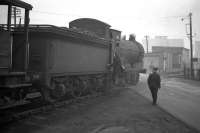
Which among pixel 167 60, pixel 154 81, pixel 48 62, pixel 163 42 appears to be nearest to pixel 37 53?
pixel 48 62

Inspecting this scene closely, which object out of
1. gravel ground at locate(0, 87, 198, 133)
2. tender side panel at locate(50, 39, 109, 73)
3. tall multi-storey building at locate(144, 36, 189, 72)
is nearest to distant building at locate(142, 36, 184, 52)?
tall multi-storey building at locate(144, 36, 189, 72)

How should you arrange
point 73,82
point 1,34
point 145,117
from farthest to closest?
point 73,82, point 145,117, point 1,34

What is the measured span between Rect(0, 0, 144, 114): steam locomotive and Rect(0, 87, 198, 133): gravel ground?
2.73 ft

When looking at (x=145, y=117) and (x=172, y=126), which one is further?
(x=145, y=117)

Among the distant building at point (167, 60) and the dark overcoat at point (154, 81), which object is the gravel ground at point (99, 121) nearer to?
the dark overcoat at point (154, 81)

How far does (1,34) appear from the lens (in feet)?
21.9

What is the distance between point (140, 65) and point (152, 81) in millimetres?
11401

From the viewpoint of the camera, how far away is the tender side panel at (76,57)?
9352mm

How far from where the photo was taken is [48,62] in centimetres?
888

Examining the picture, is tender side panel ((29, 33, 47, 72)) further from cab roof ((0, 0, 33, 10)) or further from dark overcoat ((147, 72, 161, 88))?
dark overcoat ((147, 72, 161, 88))

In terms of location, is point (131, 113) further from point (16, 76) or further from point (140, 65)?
point (140, 65)

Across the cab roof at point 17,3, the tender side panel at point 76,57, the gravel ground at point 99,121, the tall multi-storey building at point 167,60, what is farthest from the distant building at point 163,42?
the cab roof at point 17,3

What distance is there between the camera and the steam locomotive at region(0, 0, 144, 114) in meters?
6.90

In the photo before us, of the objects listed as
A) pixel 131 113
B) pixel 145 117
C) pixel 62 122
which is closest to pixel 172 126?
pixel 145 117
